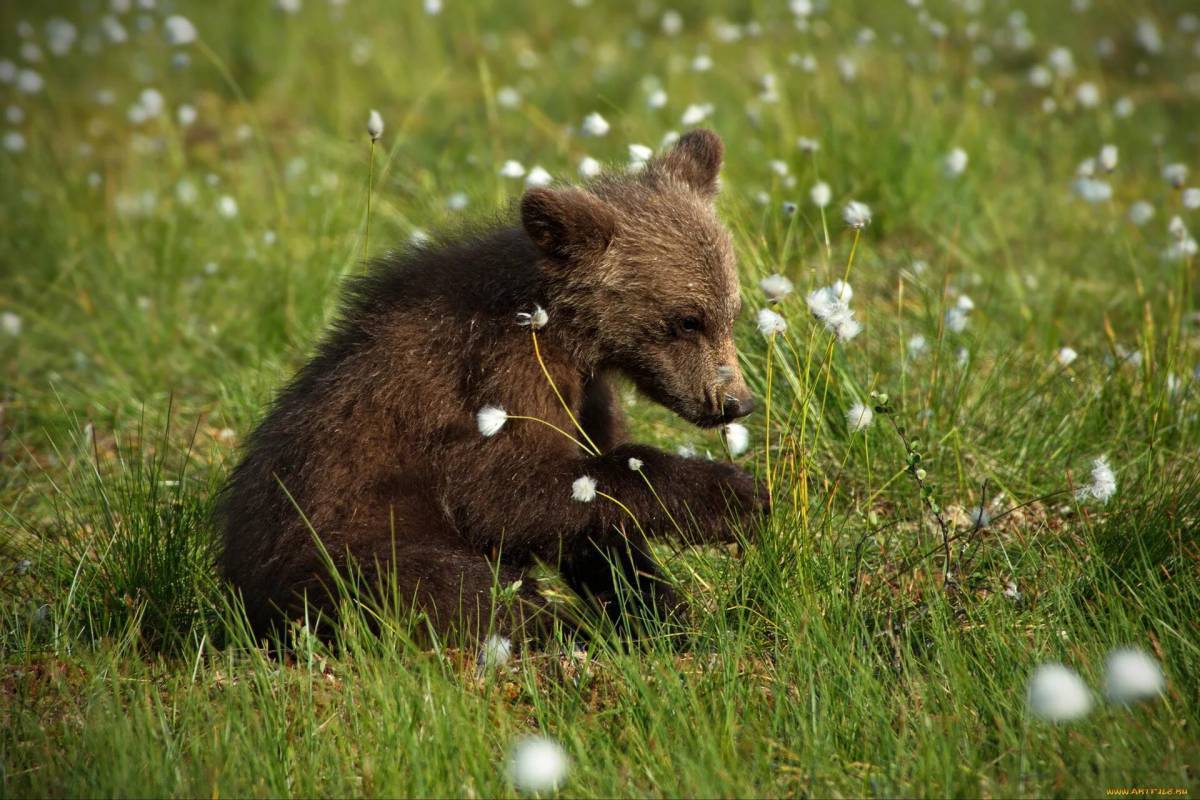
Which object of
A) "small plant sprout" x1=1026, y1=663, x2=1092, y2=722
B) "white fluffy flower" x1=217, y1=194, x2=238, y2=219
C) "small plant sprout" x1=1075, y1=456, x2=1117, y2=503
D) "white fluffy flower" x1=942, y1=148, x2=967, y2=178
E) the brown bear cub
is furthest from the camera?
"white fluffy flower" x1=217, y1=194, x2=238, y2=219

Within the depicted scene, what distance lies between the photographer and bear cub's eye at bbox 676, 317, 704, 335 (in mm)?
4363

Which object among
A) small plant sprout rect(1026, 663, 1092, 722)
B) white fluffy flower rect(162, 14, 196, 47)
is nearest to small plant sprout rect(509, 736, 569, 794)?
small plant sprout rect(1026, 663, 1092, 722)

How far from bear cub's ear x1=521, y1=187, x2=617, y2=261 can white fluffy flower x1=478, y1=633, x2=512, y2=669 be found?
Answer: 1358 millimetres

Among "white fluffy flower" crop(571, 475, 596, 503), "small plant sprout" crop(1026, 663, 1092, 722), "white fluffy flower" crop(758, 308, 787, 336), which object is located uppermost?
"white fluffy flower" crop(758, 308, 787, 336)

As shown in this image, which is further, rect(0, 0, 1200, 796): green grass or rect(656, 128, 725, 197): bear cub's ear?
rect(656, 128, 725, 197): bear cub's ear

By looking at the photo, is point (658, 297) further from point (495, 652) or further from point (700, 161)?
point (495, 652)

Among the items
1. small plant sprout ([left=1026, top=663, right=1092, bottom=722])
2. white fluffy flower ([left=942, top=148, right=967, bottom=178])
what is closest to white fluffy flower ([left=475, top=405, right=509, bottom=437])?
small plant sprout ([left=1026, top=663, right=1092, bottom=722])

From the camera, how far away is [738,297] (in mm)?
4430

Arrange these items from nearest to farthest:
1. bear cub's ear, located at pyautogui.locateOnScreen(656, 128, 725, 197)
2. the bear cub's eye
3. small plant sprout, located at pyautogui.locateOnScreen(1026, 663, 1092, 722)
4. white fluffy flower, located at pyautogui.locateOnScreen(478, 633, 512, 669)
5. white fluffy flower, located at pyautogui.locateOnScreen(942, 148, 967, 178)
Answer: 1. small plant sprout, located at pyautogui.locateOnScreen(1026, 663, 1092, 722)
2. white fluffy flower, located at pyautogui.locateOnScreen(478, 633, 512, 669)
3. the bear cub's eye
4. bear cub's ear, located at pyautogui.locateOnScreen(656, 128, 725, 197)
5. white fluffy flower, located at pyautogui.locateOnScreen(942, 148, 967, 178)

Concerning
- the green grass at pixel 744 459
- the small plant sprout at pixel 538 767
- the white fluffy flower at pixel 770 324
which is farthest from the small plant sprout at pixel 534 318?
the small plant sprout at pixel 538 767

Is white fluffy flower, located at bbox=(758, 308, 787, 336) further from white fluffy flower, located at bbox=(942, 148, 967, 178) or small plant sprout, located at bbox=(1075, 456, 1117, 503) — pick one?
white fluffy flower, located at bbox=(942, 148, 967, 178)

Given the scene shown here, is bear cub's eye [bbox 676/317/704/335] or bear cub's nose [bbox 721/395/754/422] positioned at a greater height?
bear cub's eye [bbox 676/317/704/335]

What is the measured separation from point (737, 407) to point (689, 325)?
358mm

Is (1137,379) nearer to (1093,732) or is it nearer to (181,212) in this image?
(1093,732)
